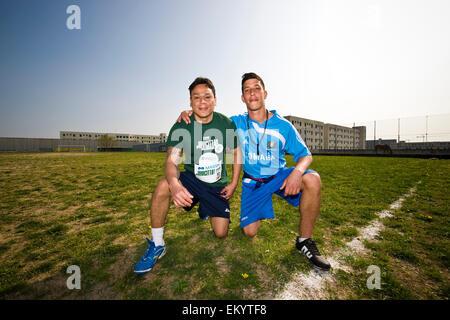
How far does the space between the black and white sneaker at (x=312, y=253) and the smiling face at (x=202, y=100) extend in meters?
2.34

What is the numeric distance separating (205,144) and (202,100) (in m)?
0.70

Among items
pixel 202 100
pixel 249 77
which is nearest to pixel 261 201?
pixel 202 100

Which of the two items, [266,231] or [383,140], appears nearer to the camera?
[266,231]

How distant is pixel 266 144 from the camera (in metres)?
2.96

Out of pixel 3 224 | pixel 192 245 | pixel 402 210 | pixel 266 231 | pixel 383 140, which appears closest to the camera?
pixel 192 245

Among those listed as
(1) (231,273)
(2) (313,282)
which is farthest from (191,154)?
(2) (313,282)

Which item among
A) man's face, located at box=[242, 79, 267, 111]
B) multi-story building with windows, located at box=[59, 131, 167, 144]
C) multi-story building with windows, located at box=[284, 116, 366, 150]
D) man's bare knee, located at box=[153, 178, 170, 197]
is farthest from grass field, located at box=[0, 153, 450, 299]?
multi-story building with windows, located at box=[59, 131, 167, 144]

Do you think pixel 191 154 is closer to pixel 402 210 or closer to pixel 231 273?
pixel 231 273

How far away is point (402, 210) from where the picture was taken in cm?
399

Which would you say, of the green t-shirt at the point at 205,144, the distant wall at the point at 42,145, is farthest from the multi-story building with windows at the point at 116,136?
the green t-shirt at the point at 205,144

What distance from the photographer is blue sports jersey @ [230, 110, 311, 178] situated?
9.58 feet

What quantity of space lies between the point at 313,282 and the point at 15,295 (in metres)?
2.99

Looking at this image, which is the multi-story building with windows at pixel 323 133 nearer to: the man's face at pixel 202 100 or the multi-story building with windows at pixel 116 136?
the man's face at pixel 202 100
